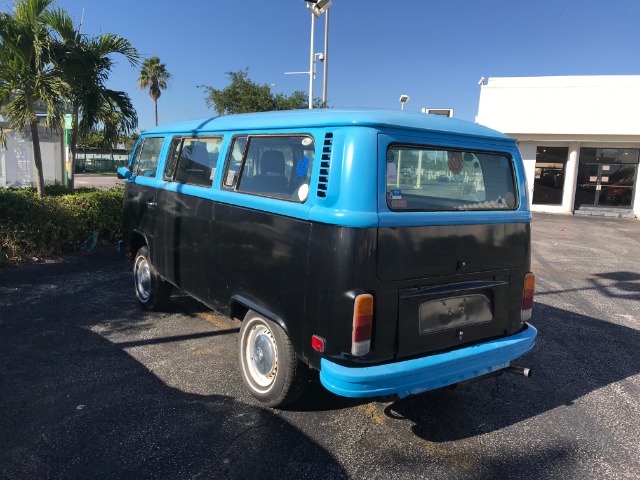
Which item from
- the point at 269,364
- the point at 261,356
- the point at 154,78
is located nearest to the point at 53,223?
the point at 261,356

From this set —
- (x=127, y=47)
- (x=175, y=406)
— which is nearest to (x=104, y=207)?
(x=127, y=47)

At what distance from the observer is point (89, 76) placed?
341 inches

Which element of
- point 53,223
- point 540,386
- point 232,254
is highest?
point 232,254

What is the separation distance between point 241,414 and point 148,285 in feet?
8.44

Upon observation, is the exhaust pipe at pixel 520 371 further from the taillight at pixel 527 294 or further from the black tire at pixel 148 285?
the black tire at pixel 148 285

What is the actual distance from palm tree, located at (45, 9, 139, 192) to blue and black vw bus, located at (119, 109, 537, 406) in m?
5.84

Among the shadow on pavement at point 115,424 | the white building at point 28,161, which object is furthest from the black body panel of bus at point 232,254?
the white building at point 28,161

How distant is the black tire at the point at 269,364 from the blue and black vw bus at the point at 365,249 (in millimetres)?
11

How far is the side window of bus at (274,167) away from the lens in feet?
10.3

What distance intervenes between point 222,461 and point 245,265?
1319mm

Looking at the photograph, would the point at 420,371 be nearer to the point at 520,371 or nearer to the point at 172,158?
the point at 520,371

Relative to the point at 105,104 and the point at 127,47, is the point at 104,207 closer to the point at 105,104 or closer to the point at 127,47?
the point at 105,104

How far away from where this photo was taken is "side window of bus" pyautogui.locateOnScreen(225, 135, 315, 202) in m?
3.14

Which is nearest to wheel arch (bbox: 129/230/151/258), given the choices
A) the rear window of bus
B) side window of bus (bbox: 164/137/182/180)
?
side window of bus (bbox: 164/137/182/180)
